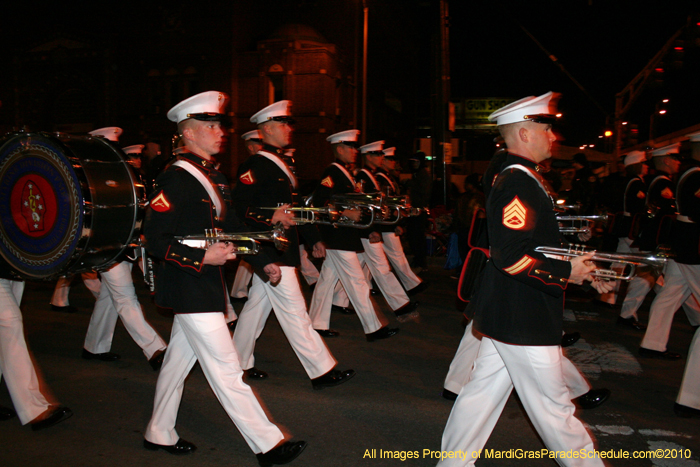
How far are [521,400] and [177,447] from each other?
2.21 meters

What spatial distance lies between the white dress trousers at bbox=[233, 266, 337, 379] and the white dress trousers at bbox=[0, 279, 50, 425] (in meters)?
1.63

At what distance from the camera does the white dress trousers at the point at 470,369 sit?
4.26 m

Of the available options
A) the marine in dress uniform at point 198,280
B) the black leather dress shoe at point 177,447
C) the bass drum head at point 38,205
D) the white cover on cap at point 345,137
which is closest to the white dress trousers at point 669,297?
the white cover on cap at point 345,137

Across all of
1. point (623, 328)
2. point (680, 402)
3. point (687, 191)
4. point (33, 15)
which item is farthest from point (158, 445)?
point (33, 15)

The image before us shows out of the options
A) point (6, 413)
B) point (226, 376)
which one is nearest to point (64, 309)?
point (6, 413)

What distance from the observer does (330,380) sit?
4734mm

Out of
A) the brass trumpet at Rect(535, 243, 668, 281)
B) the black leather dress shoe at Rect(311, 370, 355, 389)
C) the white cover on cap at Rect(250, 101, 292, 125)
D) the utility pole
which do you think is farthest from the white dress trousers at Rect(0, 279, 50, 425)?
the utility pole

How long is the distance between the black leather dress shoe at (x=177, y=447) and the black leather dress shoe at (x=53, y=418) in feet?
2.56

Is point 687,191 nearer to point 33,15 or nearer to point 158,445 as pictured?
point 158,445

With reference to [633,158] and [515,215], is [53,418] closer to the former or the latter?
[515,215]

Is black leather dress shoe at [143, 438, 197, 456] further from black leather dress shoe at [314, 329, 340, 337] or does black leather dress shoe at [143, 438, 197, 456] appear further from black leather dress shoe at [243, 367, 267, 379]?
black leather dress shoe at [314, 329, 340, 337]

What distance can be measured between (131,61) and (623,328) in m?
28.1

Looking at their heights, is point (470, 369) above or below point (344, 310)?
above

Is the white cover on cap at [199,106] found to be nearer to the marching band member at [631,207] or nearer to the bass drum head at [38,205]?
the bass drum head at [38,205]
